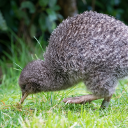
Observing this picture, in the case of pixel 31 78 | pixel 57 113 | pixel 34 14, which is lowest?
pixel 57 113

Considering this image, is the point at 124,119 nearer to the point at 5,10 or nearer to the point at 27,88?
Result: the point at 27,88

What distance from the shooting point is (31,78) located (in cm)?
382

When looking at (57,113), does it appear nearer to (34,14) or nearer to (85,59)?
(85,59)

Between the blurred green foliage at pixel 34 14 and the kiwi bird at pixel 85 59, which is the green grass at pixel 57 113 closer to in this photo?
the kiwi bird at pixel 85 59

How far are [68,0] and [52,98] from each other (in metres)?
3.64

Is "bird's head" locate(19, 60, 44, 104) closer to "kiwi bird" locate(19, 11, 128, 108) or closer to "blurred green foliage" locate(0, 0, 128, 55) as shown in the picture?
"kiwi bird" locate(19, 11, 128, 108)

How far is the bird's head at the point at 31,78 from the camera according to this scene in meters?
3.80

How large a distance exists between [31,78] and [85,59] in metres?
0.93

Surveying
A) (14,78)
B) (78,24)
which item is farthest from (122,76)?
(14,78)

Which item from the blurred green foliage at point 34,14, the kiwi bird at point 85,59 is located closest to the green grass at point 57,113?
the kiwi bird at point 85,59

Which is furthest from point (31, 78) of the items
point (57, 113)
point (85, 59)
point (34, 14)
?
point (34, 14)

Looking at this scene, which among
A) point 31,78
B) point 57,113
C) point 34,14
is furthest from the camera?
point 34,14

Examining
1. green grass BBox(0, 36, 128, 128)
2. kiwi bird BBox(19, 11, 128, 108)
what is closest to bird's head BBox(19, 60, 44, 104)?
→ kiwi bird BBox(19, 11, 128, 108)

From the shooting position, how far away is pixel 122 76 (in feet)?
11.6
